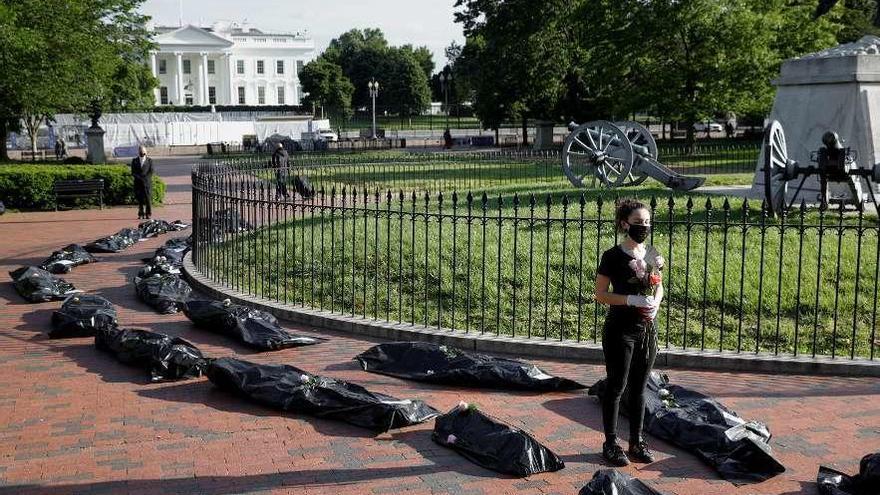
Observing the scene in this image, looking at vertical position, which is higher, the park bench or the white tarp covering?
the white tarp covering

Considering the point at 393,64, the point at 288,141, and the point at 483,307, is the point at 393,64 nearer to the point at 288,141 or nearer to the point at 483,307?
the point at 288,141

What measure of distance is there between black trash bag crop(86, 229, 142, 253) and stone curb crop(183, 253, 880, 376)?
5.71 metres

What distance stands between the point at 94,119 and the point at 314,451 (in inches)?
1237

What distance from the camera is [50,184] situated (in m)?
21.2

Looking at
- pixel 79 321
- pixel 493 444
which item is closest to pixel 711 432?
pixel 493 444

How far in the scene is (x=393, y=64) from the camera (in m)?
89.6

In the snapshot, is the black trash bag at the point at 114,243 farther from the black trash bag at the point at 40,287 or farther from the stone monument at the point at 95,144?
the stone monument at the point at 95,144

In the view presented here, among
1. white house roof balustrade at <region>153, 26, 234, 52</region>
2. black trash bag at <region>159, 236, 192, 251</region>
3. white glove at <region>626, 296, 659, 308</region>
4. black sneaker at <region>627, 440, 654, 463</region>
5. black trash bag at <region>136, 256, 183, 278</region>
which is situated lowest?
black sneaker at <region>627, 440, 654, 463</region>

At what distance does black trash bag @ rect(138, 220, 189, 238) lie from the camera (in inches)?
632

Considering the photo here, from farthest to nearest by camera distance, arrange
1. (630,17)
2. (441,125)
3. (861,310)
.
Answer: (441,125) < (630,17) < (861,310)

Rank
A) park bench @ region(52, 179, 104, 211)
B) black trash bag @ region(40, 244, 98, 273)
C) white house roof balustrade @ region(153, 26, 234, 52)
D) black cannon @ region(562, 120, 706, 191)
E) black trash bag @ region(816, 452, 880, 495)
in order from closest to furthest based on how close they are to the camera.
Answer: black trash bag @ region(816, 452, 880, 495) → black trash bag @ region(40, 244, 98, 273) → black cannon @ region(562, 120, 706, 191) → park bench @ region(52, 179, 104, 211) → white house roof balustrade @ region(153, 26, 234, 52)

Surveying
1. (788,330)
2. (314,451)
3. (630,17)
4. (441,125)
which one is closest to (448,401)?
(314,451)

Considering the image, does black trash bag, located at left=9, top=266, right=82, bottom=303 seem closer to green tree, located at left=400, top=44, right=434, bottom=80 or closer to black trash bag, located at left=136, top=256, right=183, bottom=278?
black trash bag, located at left=136, top=256, right=183, bottom=278

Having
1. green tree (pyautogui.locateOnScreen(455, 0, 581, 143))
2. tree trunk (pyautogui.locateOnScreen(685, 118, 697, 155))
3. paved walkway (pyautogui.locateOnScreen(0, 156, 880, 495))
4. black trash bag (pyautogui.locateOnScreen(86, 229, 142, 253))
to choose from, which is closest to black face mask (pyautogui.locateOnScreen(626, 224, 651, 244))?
paved walkway (pyautogui.locateOnScreen(0, 156, 880, 495))
